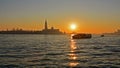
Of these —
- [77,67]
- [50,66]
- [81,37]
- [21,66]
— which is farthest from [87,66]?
[81,37]

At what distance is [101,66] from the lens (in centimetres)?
4141

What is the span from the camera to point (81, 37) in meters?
196

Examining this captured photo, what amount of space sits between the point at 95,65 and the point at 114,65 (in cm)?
261

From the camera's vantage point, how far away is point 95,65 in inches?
1670

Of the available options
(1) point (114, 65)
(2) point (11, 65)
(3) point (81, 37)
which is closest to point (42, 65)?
(2) point (11, 65)

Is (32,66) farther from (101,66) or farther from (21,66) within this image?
(101,66)

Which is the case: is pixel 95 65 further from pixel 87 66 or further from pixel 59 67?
pixel 59 67

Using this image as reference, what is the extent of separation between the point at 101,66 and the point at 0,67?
13329 millimetres

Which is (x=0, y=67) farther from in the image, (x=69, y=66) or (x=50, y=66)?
(x=69, y=66)

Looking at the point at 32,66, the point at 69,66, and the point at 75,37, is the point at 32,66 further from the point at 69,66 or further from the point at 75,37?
the point at 75,37

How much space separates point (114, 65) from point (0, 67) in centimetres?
1536

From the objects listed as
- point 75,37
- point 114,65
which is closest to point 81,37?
point 75,37

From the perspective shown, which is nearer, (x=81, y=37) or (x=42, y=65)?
(x=42, y=65)

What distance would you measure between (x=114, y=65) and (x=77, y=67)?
5.50 metres
